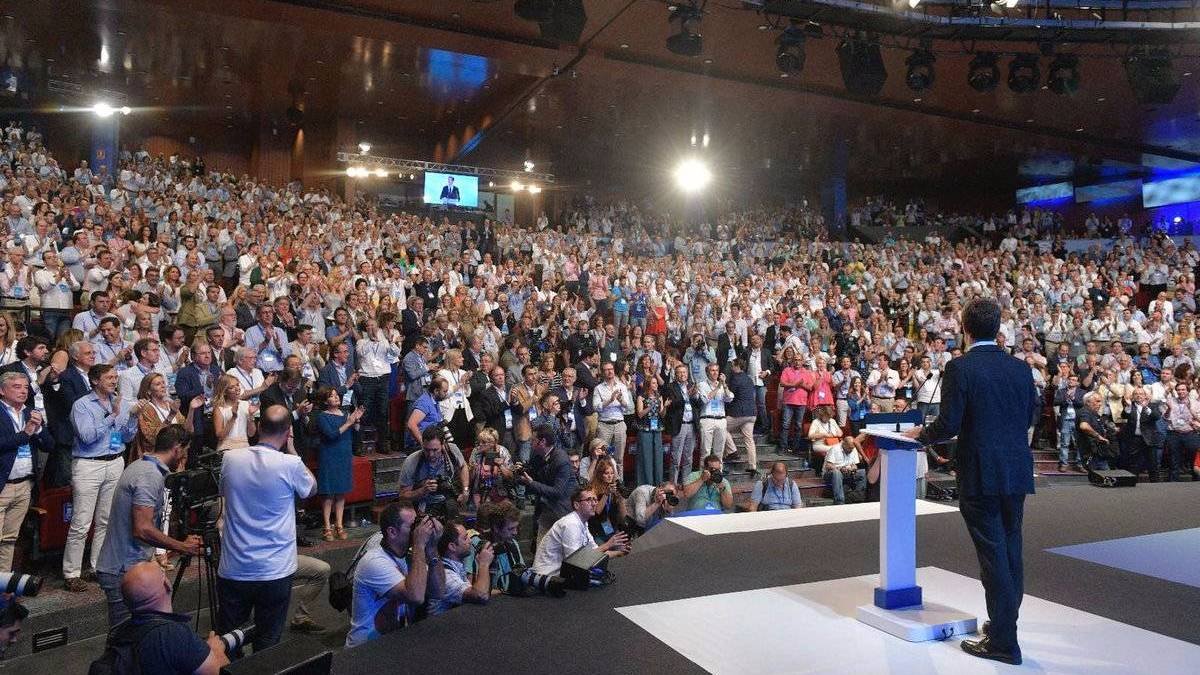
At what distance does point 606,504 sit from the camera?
243 inches

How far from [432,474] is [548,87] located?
10909 mm

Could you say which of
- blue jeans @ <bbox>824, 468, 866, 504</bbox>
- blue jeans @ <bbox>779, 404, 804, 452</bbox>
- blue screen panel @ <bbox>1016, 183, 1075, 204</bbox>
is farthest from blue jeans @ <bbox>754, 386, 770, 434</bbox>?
blue screen panel @ <bbox>1016, 183, 1075, 204</bbox>

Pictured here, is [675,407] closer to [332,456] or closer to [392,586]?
[332,456]

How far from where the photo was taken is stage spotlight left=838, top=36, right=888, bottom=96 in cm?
1146

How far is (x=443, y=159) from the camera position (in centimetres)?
→ 2092

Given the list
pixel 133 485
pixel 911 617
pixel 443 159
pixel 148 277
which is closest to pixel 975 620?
pixel 911 617

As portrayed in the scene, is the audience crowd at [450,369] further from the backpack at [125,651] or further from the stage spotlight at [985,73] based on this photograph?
the stage spotlight at [985,73]

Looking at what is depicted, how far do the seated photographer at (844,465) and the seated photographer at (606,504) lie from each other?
3471 millimetres

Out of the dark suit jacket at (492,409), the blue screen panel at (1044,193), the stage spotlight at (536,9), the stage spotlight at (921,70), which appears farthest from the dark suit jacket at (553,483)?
the blue screen panel at (1044,193)

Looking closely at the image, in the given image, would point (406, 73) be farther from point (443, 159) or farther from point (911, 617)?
point (911, 617)

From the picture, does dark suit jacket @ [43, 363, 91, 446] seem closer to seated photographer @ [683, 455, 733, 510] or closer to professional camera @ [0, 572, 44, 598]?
professional camera @ [0, 572, 44, 598]

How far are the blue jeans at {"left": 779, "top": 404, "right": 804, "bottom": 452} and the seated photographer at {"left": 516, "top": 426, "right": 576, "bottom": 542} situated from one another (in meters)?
4.33

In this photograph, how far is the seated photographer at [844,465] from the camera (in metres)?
8.89

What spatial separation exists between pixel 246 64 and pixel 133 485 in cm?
1234
